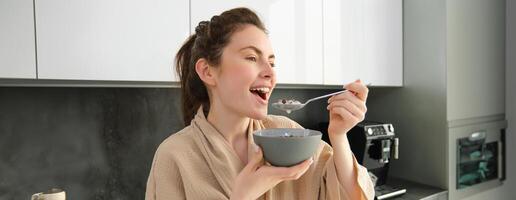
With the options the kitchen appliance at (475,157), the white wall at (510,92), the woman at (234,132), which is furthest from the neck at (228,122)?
the white wall at (510,92)

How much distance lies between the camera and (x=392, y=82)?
2.07 metres

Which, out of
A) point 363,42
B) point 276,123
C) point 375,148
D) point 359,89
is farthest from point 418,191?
point 359,89

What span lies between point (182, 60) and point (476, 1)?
1804 millimetres

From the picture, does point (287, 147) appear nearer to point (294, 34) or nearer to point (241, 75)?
point (241, 75)

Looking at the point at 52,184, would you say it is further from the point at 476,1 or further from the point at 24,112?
the point at 476,1

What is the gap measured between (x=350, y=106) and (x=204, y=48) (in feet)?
1.25

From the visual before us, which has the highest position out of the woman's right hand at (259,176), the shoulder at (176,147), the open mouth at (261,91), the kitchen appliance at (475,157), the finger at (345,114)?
the open mouth at (261,91)

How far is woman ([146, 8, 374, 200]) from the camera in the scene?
2.74 ft

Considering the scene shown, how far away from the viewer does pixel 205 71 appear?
925mm

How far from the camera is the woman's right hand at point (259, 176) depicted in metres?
0.71

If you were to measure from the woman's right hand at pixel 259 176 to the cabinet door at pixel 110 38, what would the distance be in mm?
631


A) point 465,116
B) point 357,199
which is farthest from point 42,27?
point 465,116

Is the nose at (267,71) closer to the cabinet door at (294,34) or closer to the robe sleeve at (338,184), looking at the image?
the robe sleeve at (338,184)

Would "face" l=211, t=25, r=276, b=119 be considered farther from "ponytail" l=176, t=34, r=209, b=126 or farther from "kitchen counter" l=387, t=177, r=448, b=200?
"kitchen counter" l=387, t=177, r=448, b=200
